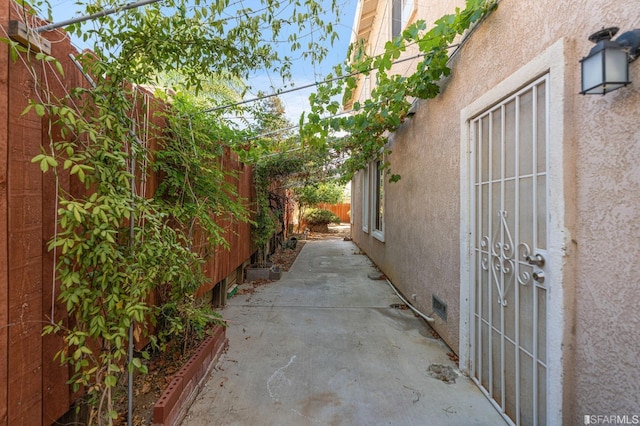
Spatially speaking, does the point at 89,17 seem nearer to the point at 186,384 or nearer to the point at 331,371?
the point at 186,384

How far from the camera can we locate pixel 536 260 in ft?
5.72

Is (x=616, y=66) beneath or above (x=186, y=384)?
above

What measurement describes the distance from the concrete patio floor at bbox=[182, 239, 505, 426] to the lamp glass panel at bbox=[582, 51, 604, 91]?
6.86 feet

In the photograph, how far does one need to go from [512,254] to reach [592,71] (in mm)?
1145

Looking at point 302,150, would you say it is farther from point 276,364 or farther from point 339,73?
point 276,364

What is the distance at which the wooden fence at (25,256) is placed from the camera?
120 cm

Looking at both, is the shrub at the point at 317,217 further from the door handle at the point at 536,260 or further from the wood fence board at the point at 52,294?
the wood fence board at the point at 52,294

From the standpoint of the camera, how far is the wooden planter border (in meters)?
1.74

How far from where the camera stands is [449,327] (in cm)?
296

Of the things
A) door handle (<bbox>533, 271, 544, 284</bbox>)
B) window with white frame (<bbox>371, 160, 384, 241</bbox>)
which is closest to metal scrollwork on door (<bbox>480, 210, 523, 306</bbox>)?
door handle (<bbox>533, 271, 544, 284</bbox>)

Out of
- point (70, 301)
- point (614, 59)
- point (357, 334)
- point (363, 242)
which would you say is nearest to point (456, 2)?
point (614, 59)

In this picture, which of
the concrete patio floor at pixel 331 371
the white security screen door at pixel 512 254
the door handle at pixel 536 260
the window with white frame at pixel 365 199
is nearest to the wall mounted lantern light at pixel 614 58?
the white security screen door at pixel 512 254

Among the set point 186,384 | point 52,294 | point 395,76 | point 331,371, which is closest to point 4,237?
point 52,294

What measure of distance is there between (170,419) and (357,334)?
201cm
